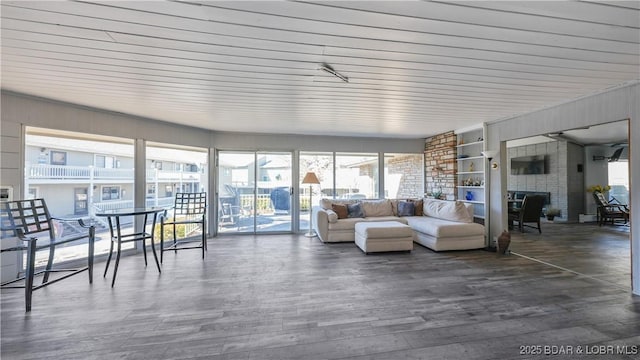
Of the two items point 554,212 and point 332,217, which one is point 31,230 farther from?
point 554,212

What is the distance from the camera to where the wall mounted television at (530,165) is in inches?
309

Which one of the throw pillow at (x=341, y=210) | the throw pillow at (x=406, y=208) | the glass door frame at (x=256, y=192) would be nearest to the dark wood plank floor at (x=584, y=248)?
the throw pillow at (x=406, y=208)

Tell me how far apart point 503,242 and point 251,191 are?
4739mm

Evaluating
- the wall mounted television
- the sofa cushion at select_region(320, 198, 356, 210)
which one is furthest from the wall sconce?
the wall mounted television

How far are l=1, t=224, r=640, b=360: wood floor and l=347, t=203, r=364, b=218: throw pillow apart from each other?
5.57ft

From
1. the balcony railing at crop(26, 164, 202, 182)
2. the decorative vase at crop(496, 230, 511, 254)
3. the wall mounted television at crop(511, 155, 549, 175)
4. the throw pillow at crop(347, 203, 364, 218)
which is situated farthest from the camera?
the wall mounted television at crop(511, 155, 549, 175)

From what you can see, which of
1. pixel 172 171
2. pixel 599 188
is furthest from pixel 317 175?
pixel 599 188

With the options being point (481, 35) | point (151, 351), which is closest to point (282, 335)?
point (151, 351)

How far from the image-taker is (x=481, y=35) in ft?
5.82

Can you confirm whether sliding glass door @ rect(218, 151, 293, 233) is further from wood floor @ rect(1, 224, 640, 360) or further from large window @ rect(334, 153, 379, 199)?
wood floor @ rect(1, 224, 640, 360)

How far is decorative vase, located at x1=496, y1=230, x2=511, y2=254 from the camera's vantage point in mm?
4045

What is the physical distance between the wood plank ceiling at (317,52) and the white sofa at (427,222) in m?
1.93

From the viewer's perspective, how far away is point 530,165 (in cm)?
808

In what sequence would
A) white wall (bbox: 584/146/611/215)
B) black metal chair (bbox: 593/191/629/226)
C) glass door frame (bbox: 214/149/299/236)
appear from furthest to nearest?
1. white wall (bbox: 584/146/611/215)
2. black metal chair (bbox: 593/191/629/226)
3. glass door frame (bbox: 214/149/299/236)
